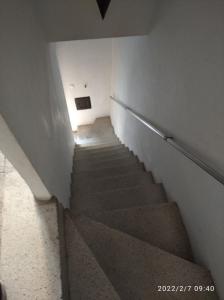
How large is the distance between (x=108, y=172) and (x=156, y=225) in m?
1.33

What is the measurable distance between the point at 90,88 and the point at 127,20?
3835 mm

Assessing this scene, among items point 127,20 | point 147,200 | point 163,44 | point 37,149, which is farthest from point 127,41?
point 37,149

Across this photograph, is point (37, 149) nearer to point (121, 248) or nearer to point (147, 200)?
point (121, 248)

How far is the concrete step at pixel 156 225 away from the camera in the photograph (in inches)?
62.3

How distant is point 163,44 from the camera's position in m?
1.65

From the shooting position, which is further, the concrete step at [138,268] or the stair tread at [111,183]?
the stair tread at [111,183]

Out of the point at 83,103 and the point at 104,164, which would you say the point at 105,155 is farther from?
the point at 83,103

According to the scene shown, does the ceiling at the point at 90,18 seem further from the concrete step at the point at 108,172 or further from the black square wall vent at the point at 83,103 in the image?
the black square wall vent at the point at 83,103

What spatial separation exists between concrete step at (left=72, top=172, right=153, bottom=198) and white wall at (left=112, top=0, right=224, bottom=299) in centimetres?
40

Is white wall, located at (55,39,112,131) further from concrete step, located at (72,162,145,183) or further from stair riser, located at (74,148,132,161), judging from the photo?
concrete step, located at (72,162,145,183)

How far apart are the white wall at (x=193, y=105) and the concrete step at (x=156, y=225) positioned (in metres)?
0.08

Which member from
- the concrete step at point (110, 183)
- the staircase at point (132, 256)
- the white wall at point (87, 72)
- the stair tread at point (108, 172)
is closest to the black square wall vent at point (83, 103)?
the white wall at point (87, 72)

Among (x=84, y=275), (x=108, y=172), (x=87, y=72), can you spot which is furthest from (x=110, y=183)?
(x=87, y=72)

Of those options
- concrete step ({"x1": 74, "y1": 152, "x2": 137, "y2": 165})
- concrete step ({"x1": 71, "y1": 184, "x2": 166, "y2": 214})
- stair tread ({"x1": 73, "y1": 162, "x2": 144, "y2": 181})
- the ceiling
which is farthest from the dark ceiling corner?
concrete step ({"x1": 74, "y1": 152, "x2": 137, "y2": 165})
